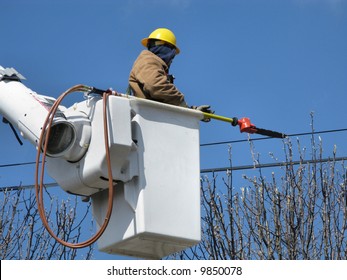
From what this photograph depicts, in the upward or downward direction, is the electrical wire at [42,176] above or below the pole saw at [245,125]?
below

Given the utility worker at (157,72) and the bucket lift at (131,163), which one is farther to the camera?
the utility worker at (157,72)

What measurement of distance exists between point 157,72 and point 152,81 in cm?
10

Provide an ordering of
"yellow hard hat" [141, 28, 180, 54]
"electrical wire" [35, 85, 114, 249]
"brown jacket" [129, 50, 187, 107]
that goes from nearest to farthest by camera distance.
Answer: "electrical wire" [35, 85, 114, 249]
"brown jacket" [129, 50, 187, 107]
"yellow hard hat" [141, 28, 180, 54]

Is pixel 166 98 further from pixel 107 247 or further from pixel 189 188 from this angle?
pixel 107 247

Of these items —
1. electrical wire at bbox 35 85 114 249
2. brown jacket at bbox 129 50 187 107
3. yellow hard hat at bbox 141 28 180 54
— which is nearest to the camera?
electrical wire at bbox 35 85 114 249

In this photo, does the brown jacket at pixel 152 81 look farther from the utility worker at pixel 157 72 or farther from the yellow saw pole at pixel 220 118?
the yellow saw pole at pixel 220 118

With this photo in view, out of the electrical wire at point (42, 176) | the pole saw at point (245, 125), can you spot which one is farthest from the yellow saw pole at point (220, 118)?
the electrical wire at point (42, 176)

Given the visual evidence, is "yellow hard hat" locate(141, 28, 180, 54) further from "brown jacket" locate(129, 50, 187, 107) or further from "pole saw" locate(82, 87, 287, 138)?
"pole saw" locate(82, 87, 287, 138)

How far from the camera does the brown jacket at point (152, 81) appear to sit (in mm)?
6340

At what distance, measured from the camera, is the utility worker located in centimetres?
635

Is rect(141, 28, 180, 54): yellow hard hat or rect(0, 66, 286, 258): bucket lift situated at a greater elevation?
rect(141, 28, 180, 54): yellow hard hat

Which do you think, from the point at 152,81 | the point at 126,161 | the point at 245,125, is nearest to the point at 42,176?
the point at 126,161

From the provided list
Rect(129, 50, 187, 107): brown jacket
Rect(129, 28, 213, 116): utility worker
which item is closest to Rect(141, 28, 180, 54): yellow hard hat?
Rect(129, 28, 213, 116): utility worker

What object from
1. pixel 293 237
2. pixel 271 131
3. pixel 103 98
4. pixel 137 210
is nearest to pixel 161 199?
pixel 137 210
